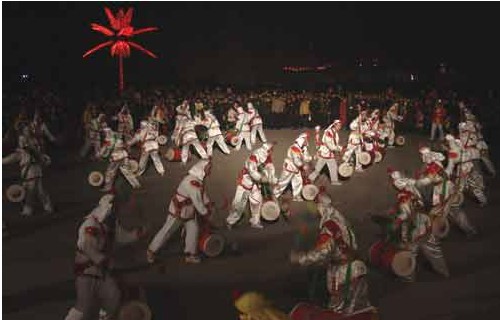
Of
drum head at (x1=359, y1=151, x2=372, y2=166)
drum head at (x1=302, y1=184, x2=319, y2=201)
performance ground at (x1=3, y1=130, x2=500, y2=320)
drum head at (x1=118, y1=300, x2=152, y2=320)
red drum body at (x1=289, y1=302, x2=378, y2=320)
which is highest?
drum head at (x1=359, y1=151, x2=372, y2=166)

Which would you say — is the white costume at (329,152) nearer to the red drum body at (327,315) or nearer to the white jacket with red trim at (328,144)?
the white jacket with red trim at (328,144)

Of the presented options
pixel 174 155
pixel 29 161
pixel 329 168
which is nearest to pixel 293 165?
pixel 329 168

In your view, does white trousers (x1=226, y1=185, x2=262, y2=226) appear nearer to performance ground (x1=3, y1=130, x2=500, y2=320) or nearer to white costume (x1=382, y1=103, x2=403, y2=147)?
performance ground (x1=3, y1=130, x2=500, y2=320)

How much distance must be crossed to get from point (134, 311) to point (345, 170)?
9.56 m

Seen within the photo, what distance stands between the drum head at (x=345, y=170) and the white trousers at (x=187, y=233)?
22.7 feet

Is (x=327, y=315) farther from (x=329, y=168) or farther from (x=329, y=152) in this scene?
(x=329, y=168)

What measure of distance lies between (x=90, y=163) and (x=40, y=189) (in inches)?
240

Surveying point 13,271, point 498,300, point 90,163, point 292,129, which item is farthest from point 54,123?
point 498,300

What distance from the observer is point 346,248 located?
6363 mm

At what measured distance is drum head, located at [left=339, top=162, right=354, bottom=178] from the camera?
15297mm

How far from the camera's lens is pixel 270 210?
11.1 metres

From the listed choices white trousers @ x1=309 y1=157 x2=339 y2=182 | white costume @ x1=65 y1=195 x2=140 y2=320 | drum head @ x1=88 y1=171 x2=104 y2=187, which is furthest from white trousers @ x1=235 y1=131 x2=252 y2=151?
white costume @ x1=65 y1=195 x2=140 y2=320

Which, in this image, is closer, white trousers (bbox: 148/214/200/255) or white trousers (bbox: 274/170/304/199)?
white trousers (bbox: 148/214/200/255)

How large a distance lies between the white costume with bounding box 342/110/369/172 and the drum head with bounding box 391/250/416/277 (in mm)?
7808
